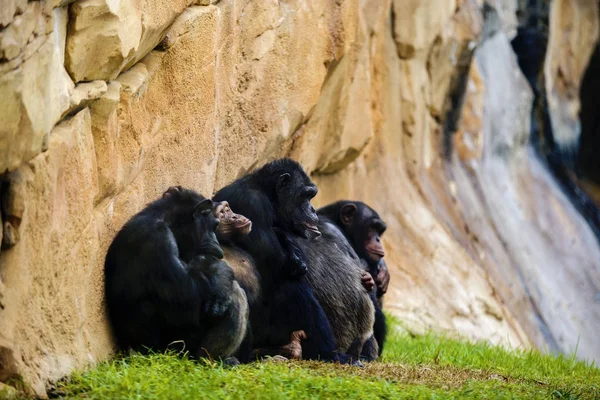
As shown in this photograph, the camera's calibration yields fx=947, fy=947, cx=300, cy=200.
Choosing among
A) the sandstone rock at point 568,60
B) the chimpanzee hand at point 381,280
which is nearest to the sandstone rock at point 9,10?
the chimpanzee hand at point 381,280

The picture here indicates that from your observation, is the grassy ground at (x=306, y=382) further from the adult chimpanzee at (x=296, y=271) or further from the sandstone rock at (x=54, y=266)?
the adult chimpanzee at (x=296, y=271)

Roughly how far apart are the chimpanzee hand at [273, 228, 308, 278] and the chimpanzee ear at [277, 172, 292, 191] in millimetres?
332

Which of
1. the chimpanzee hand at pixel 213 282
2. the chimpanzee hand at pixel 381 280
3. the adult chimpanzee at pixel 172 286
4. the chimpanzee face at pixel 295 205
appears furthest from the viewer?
the chimpanzee hand at pixel 381 280

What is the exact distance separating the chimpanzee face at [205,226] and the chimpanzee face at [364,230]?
2520 mm

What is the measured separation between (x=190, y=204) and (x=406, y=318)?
16.9 feet

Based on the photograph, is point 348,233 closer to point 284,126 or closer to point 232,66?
point 284,126

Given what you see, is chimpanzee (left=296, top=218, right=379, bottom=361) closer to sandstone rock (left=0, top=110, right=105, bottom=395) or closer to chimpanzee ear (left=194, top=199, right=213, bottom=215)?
chimpanzee ear (left=194, top=199, right=213, bottom=215)

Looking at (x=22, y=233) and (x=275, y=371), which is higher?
(x=22, y=233)

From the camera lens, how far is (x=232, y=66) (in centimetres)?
743

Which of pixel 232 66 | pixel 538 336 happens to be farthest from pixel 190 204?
pixel 538 336

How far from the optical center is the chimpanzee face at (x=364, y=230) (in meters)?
7.99

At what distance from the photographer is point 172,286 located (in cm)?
522

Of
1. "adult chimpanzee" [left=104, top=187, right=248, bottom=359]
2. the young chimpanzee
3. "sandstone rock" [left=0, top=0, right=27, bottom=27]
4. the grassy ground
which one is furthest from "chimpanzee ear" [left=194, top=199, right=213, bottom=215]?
"sandstone rock" [left=0, top=0, right=27, bottom=27]

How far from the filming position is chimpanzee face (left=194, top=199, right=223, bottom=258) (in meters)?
5.60
